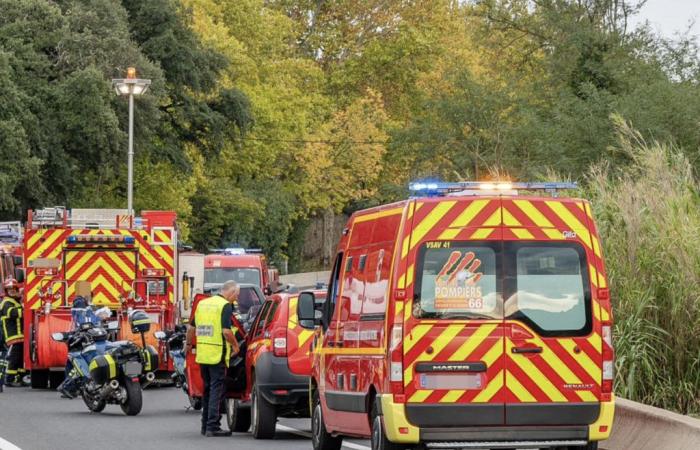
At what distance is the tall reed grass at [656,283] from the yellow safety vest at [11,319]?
38.6 ft

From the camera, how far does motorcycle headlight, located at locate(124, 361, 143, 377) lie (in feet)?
67.9

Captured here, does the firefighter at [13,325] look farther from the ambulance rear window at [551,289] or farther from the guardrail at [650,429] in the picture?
the ambulance rear window at [551,289]

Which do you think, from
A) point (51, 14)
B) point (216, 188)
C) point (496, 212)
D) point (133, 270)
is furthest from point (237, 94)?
point (496, 212)

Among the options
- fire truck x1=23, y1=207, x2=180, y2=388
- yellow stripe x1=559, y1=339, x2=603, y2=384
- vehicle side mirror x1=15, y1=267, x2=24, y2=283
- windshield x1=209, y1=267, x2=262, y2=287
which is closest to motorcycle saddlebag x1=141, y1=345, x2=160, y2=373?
fire truck x1=23, y1=207, x2=180, y2=388

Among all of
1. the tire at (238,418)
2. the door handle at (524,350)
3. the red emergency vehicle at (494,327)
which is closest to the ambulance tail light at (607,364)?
the red emergency vehicle at (494,327)

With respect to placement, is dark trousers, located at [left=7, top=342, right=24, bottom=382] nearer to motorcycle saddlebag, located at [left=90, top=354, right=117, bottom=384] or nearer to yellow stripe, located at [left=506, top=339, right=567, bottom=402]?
motorcycle saddlebag, located at [left=90, top=354, right=117, bottom=384]

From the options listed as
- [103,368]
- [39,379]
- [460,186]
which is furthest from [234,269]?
[460,186]

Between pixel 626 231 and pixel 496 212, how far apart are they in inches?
216

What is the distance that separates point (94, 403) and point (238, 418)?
3.16 m

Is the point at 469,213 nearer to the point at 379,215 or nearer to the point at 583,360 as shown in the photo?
the point at 379,215

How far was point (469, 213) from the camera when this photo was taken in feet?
40.8

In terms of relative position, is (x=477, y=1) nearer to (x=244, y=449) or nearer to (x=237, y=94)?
(x=237, y=94)

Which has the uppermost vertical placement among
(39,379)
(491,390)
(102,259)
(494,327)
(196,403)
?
(102,259)

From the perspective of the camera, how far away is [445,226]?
12.4m
